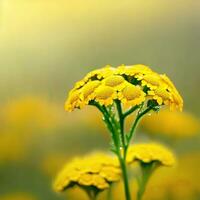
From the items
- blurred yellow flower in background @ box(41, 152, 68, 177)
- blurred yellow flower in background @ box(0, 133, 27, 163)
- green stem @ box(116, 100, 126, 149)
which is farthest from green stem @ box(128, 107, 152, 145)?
blurred yellow flower in background @ box(0, 133, 27, 163)

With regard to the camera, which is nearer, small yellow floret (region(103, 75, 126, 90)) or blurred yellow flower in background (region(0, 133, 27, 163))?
small yellow floret (region(103, 75, 126, 90))

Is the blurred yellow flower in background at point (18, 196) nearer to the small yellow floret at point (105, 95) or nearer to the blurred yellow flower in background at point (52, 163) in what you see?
the blurred yellow flower in background at point (52, 163)

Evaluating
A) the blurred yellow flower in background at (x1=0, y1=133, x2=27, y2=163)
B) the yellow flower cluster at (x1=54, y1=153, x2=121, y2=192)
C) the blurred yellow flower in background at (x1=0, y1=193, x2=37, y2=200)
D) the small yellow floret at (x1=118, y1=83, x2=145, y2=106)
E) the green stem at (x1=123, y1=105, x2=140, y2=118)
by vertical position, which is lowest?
the blurred yellow flower in background at (x1=0, y1=193, x2=37, y2=200)

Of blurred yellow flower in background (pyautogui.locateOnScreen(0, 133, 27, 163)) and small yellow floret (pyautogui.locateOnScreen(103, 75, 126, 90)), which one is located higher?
small yellow floret (pyautogui.locateOnScreen(103, 75, 126, 90))

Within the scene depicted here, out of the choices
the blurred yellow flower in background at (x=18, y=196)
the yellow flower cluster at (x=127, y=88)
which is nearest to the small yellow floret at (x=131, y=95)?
the yellow flower cluster at (x=127, y=88)

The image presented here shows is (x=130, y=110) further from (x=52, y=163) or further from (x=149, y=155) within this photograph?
(x=52, y=163)

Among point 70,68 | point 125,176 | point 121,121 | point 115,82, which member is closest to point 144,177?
point 125,176

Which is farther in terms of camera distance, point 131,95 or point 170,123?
point 170,123

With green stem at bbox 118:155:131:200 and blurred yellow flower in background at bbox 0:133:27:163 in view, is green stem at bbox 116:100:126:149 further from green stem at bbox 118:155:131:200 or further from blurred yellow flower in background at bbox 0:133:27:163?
blurred yellow flower in background at bbox 0:133:27:163
